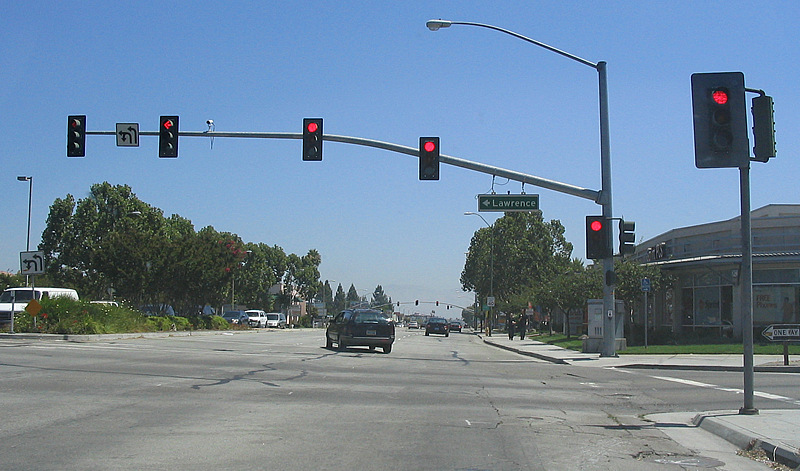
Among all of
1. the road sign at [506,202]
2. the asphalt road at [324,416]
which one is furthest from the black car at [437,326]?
the asphalt road at [324,416]

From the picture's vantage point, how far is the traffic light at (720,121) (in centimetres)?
1137

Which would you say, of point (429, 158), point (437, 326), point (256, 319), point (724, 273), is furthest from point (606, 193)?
point (256, 319)

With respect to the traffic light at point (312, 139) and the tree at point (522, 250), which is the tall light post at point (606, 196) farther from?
the tree at point (522, 250)

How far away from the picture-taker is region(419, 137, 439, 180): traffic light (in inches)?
845

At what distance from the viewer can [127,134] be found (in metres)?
21.1

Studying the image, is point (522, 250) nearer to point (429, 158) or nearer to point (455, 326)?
point (455, 326)

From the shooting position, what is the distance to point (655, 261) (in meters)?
40.9

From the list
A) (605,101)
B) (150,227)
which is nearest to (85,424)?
(605,101)

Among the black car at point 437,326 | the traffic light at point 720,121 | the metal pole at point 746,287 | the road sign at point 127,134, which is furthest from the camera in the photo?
the black car at point 437,326

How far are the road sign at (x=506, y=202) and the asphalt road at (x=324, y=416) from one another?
21.8ft

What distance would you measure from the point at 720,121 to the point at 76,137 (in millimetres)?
16634

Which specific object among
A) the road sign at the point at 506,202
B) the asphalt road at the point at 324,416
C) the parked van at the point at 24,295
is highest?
the road sign at the point at 506,202

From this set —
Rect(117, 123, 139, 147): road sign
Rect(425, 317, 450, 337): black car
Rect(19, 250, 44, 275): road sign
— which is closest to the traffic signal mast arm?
Rect(117, 123, 139, 147): road sign

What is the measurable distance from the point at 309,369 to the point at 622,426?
929 centimetres
